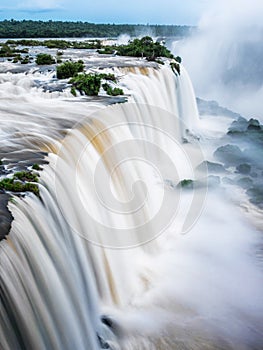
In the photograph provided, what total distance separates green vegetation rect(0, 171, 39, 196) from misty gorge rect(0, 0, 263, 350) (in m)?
0.03

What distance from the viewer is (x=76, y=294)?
816 centimetres

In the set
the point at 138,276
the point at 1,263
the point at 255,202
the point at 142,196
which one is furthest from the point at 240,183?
the point at 1,263

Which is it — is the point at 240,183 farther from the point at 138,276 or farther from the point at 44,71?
the point at 44,71

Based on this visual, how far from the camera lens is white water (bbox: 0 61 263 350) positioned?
23.2 feet

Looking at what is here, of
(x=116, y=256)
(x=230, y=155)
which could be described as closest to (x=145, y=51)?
(x=230, y=155)

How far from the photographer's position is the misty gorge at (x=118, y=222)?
24.3 ft

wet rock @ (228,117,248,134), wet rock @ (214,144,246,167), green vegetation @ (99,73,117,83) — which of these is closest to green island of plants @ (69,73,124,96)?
green vegetation @ (99,73,117,83)

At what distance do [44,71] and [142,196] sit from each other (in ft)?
39.3

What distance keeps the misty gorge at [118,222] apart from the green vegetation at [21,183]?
0.03 meters

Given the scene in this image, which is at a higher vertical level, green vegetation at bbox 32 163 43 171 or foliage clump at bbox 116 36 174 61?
foliage clump at bbox 116 36 174 61

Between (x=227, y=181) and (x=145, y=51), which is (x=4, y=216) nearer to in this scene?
(x=227, y=181)

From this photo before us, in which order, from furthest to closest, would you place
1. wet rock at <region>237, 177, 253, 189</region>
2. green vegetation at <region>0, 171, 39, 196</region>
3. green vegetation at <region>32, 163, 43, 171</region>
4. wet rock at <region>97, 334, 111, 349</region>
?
1. wet rock at <region>237, 177, 253, 189</region>
2. green vegetation at <region>32, 163, 43, 171</region>
3. wet rock at <region>97, 334, 111, 349</region>
4. green vegetation at <region>0, 171, 39, 196</region>

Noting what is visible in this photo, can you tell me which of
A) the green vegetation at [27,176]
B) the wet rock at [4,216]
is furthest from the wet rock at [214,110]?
the wet rock at [4,216]

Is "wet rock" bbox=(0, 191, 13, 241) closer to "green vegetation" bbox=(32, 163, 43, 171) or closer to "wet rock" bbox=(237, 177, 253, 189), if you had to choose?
"green vegetation" bbox=(32, 163, 43, 171)
